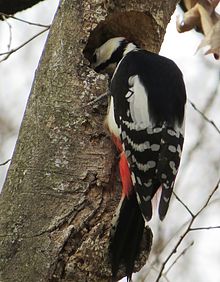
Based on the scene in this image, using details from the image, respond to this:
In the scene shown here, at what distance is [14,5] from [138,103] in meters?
0.87

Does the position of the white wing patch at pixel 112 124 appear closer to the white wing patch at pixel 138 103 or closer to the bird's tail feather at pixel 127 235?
the white wing patch at pixel 138 103

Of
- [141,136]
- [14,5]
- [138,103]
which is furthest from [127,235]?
[14,5]

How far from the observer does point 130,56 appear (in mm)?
2605

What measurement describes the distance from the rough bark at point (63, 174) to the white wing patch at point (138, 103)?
101 mm

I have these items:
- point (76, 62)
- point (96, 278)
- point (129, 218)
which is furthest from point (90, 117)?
point (96, 278)

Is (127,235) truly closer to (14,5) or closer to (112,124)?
(112,124)

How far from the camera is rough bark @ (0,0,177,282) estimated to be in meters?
2.15

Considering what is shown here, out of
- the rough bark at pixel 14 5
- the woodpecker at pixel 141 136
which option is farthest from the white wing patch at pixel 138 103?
the rough bark at pixel 14 5

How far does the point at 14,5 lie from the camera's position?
3.00 metres

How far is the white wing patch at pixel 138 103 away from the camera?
2385mm

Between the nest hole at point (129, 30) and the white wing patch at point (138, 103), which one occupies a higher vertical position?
the nest hole at point (129, 30)

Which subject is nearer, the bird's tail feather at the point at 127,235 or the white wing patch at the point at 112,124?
the bird's tail feather at the point at 127,235

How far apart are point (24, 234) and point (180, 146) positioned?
1.97ft

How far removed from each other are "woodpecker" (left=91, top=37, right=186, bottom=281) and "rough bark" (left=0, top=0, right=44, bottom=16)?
58 centimetres
